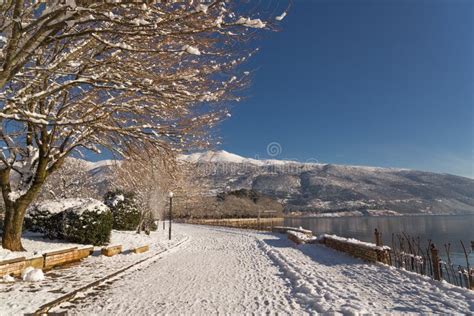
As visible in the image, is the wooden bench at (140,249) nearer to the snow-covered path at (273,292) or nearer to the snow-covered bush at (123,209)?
the snow-covered path at (273,292)

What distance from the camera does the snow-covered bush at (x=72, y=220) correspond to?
14383 millimetres

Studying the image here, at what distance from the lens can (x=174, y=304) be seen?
21.8 ft

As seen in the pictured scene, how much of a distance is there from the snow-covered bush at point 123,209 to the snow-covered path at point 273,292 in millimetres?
12583

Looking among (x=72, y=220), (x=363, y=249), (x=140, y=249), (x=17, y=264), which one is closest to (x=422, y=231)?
(x=363, y=249)

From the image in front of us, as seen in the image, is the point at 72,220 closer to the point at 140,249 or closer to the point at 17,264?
the point at 140,249

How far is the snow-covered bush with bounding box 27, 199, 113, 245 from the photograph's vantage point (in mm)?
14383

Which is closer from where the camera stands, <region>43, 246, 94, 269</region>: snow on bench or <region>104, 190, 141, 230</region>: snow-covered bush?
<region>43, 246, 94, 269</region>: snow on bench

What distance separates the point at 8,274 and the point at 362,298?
27.1 feet

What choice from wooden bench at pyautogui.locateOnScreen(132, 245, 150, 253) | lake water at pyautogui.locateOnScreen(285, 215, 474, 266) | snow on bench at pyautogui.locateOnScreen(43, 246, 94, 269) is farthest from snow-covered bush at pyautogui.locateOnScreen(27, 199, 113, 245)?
lake water at pyautogui.locateOnScreen(285, 215, 474, 266)

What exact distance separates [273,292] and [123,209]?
18311 millimetres

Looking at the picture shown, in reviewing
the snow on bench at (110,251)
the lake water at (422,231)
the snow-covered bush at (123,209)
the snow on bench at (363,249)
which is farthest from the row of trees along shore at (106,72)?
the lake water at (422,231)

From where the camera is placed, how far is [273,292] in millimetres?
7715

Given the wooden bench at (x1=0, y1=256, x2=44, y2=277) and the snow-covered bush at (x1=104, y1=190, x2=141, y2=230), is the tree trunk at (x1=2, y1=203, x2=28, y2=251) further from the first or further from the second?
the snow-covered bush at (x1=104, y1=190, x2=141, y2=230)

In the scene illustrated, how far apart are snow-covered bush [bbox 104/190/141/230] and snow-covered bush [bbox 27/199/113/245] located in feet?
26.0
